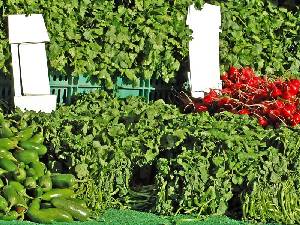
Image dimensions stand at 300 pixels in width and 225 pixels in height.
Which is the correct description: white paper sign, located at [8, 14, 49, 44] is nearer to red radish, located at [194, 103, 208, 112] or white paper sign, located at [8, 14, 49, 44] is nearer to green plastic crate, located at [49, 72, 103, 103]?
green plastic crate, located at [49, 72, 103, 103]

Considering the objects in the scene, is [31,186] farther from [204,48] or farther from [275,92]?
[204,48]

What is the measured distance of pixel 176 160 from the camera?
7.04 metres

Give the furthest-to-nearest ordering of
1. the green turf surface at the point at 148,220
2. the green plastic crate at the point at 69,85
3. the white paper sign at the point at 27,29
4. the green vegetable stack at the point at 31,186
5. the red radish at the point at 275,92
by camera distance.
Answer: the green plastic crate at the point at 69,85, the white paper sign at the point at 27,29, the red radish at the point at 275,92, the green turf surface at the point at 148,220, the green vegetable stack at the point at 31,186

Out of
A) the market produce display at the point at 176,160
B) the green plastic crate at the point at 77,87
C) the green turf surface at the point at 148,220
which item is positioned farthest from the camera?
the green plastic crate at the point at 77,87

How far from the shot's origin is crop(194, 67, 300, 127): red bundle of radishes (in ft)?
25.9

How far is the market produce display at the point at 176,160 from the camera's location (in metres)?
6.95

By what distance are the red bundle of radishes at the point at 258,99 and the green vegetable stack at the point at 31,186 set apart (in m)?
2.04

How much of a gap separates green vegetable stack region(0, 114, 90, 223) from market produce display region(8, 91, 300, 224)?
0.21 meters

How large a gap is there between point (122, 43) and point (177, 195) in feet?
8.43

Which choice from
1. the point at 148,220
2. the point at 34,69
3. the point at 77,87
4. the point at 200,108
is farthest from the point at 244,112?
the point at 34,69

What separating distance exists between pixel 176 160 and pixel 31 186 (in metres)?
1.19

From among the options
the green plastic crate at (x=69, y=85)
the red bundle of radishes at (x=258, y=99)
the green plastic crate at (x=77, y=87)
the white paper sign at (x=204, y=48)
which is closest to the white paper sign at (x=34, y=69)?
the green plastic crate at (x=77, y=87)

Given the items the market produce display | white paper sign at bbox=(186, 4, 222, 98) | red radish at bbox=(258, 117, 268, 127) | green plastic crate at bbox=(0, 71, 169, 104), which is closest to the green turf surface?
the market produce display

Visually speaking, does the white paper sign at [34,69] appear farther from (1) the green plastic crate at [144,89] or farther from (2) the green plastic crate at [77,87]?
(1) the green plastic crate at [144,89]
